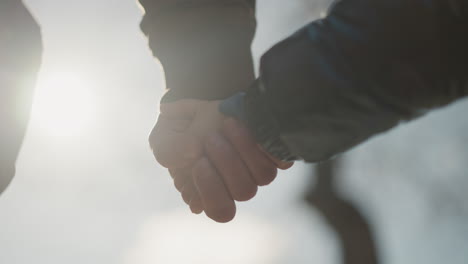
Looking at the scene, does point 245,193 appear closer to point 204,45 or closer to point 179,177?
point 179,177

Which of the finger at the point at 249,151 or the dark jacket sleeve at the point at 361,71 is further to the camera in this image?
the finger at the point at 249,151

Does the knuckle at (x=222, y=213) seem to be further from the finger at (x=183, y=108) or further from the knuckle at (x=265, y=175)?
the finger at (x=183, y=108)

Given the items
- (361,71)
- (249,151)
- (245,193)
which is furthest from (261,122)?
(361,71)

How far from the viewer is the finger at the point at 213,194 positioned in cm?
162

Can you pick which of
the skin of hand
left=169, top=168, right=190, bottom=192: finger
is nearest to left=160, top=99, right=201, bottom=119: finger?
the skin of hand

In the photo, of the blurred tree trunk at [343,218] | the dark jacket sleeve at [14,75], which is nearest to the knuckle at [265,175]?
the dark jacket sleeve at [14,75]

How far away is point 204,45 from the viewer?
2.02 m

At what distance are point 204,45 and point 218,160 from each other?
2.11 ft

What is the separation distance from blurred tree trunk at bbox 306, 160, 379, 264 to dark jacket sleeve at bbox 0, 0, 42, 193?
5.16 m

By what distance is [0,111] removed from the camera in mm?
1458

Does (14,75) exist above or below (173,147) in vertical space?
above

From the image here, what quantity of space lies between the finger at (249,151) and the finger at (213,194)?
12 cm

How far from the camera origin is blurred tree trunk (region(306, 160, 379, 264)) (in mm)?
5887

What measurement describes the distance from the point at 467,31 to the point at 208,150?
37.8 inches
